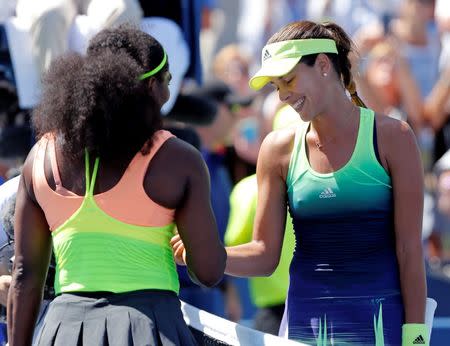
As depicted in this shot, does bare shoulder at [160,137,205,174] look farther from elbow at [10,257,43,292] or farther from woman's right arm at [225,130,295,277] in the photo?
woman's right arm at [225,130,295,277]

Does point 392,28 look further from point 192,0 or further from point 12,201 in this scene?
point 12,201

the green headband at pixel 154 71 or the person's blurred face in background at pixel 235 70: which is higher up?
the green headband at pixel 154 71

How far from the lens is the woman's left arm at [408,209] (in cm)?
406

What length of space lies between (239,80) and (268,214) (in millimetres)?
6847

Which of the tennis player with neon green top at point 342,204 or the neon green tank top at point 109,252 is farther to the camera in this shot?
the tennis player with neon green top at point 342,204

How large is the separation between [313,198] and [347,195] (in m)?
0.11

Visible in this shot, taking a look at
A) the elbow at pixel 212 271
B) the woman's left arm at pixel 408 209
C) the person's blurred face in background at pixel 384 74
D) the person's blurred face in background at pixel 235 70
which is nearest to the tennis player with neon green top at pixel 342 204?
the woman's left arm at pixel 408 209

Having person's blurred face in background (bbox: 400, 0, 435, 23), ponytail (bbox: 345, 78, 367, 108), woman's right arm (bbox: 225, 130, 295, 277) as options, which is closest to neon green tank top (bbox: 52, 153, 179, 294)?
woman's right arm (bbox: 225, 130, 295, 277)

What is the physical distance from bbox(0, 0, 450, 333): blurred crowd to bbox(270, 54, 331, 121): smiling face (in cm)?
37

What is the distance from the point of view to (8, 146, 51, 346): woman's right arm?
3.76 m

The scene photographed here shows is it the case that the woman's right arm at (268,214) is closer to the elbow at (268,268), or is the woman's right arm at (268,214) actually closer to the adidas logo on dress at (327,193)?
the elbow at (268,268)

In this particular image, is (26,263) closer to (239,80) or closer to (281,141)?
(281,141)

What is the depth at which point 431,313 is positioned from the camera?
426cm

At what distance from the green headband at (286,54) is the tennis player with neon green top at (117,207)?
1.74ft
